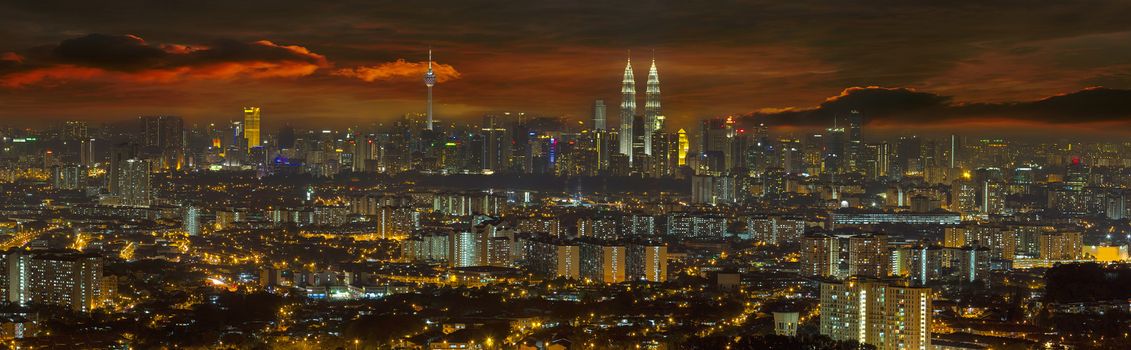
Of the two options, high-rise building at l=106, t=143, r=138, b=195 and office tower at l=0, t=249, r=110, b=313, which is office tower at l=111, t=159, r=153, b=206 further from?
office tower at l=0, t=249, r=110, b=313

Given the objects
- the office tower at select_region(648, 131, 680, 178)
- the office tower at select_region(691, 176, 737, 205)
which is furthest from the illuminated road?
the office tower at select_region(648, 131, 680, 178)

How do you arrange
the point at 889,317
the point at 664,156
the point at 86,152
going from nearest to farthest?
the point at 889,317 → the point at 86,152 → the point at 664,156

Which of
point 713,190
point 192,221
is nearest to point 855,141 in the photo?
point 713,190

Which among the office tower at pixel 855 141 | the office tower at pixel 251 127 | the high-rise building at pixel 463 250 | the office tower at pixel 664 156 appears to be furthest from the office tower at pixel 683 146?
the high-rise building at pixel 463 250

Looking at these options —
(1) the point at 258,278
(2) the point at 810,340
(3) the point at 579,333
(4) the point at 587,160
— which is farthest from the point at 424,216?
(2) the point at 810,340

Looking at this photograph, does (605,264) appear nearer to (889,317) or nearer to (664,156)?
(889,317)

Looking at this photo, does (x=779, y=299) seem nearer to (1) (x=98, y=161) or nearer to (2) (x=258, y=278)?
(2) (x=258, y=278)

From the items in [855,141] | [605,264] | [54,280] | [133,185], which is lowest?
[605,264]
